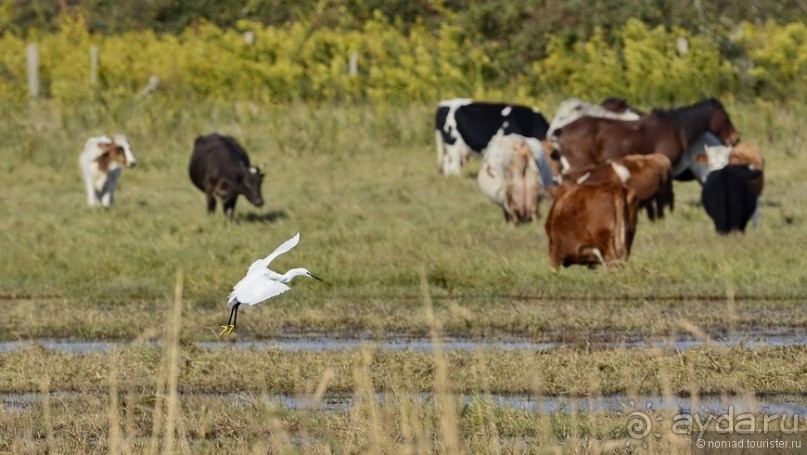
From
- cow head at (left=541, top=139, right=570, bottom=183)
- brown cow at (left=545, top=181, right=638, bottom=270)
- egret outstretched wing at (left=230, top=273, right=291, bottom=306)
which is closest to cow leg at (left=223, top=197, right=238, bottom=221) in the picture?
cow head at (left=541, top=139, right=570, bottom=183)

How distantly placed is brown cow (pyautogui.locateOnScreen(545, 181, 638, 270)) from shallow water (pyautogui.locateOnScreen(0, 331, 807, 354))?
123 inches

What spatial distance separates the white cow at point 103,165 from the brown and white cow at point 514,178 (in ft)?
16.8

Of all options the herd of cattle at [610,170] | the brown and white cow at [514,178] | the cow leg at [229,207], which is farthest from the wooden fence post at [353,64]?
the brown and white cow at [514,178]

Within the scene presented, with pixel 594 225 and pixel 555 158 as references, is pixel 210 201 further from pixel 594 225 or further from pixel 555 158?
pixel 594 225

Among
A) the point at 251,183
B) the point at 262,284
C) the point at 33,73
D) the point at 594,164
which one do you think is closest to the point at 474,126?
the point at 594,164

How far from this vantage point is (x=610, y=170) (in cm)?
1661

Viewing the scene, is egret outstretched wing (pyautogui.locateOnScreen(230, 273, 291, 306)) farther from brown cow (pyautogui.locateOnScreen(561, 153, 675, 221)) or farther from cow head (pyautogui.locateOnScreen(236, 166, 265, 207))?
cow head (pyautogui.locateOnScreen(236, 166, 265, 207))

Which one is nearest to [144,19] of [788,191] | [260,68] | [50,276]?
[260,68]

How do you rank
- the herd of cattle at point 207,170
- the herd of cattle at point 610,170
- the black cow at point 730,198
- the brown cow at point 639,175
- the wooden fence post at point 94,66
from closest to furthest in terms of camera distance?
the herd of cattle at point 610,170
the brown cow at point 639,175
the black cow at point 730,198
the herd of cattle at point 207,170
the wooden fence post at point 94,66

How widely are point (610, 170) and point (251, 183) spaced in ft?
17.4

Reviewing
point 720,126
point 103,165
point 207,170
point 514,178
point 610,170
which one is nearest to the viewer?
point 610,170

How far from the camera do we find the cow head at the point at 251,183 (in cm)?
1991

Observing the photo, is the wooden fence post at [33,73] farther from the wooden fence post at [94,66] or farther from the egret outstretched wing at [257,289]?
the egret outstretched wing at [257,289]

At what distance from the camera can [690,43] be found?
3130 centimetres
